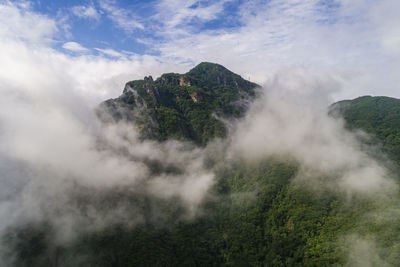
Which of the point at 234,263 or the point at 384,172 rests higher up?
the point at 384,172

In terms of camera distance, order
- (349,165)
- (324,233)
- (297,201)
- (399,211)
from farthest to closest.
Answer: (349,165), (297,201), (324,233), (399,211)

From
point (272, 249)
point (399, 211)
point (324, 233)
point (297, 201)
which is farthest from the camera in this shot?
point (297, 201)

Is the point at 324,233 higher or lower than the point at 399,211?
lower

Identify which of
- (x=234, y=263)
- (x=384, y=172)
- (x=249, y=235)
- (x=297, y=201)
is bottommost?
(x=234, y=263)

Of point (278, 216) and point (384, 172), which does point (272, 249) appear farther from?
point (384, 172)

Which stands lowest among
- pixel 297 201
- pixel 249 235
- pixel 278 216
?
pixel 249 235

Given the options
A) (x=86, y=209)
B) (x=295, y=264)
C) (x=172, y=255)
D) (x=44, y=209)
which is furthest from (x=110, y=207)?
(x=295, y=264)

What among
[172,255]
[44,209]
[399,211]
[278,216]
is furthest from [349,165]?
[44,209]

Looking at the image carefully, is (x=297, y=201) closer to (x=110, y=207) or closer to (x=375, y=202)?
(x=375, y=202)

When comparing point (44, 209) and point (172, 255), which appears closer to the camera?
point (172, 255)
